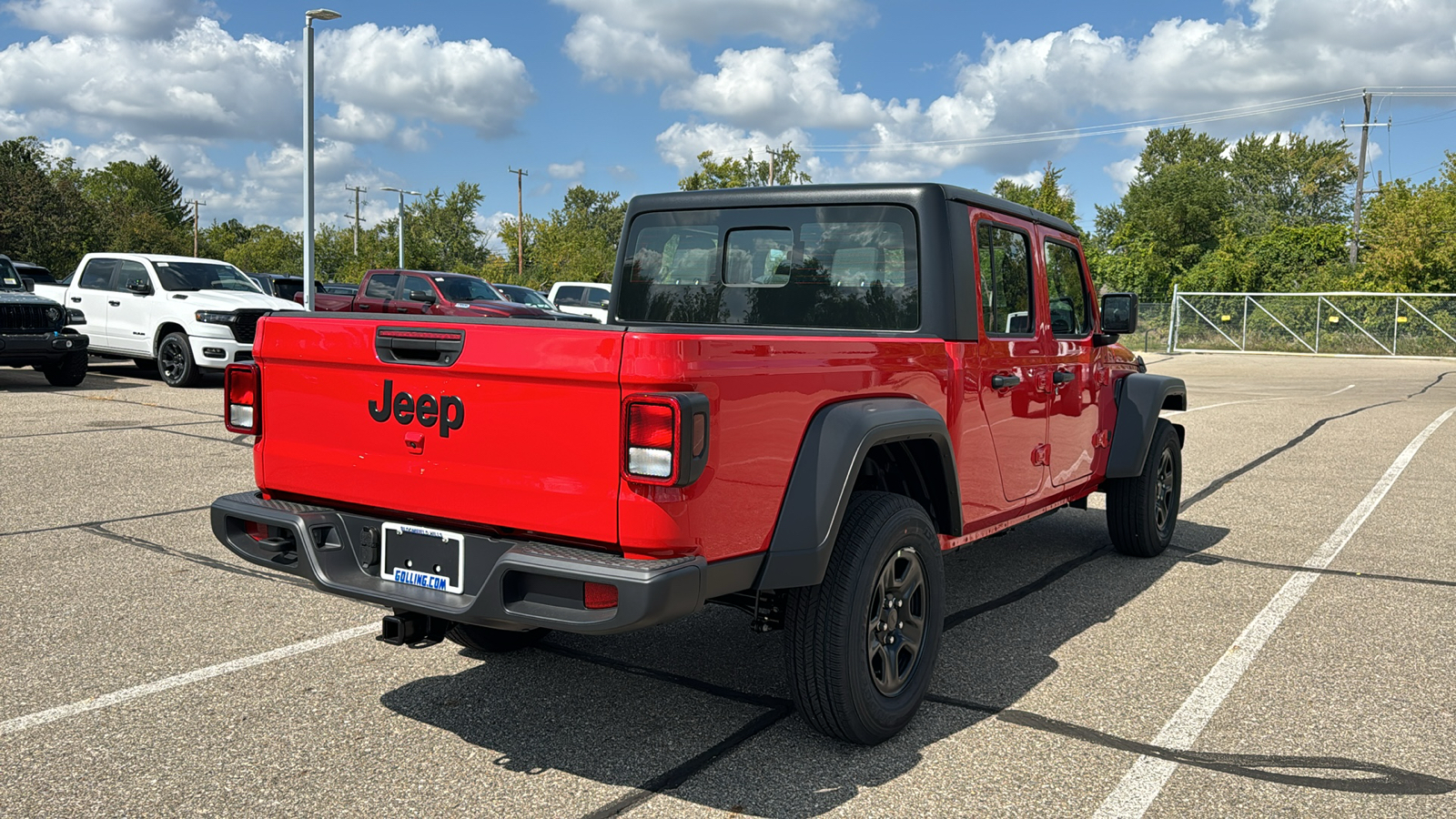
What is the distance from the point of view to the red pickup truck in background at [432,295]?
19.5 metres

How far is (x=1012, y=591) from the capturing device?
5.72 m

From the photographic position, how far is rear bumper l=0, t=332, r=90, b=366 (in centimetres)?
1436

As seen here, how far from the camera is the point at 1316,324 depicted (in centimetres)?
3747


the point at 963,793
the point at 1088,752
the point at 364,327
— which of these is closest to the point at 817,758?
the point at 963,793

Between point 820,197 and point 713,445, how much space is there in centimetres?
194

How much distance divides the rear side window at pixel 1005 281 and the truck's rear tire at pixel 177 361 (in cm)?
1358

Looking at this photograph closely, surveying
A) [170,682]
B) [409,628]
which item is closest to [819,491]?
[409,628]

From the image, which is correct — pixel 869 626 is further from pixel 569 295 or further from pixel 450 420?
pixel 569 295

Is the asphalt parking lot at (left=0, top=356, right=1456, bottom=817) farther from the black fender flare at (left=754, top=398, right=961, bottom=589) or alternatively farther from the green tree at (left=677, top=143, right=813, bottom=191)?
the green tree at (left=677, top=143, right=813, bottom=191)

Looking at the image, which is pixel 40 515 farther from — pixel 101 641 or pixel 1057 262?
pixel 1057 262

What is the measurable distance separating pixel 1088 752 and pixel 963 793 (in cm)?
57

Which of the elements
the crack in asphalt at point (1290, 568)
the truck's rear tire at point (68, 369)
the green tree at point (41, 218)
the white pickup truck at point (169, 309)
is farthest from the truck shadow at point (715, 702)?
the green tree at point (41, 218)

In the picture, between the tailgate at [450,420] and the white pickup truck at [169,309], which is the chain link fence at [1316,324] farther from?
the tailgate at [450,420]

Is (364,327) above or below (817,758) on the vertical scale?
above
